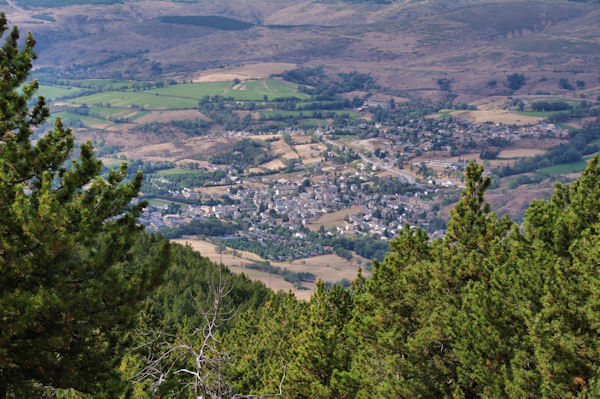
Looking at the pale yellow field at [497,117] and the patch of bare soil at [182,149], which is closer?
the patch of bare soil at [182,149]

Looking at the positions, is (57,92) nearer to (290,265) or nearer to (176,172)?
Result: (176,172)

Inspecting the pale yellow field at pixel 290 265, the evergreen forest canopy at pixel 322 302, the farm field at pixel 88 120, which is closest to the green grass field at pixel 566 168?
the pale yellow field at pixel 290 265

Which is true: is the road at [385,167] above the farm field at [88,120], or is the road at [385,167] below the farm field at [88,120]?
below

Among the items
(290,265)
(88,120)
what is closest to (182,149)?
(88,120)

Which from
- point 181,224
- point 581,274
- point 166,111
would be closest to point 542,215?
point 581,274

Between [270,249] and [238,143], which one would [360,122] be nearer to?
[238,143]

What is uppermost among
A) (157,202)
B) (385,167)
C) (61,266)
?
(61,266)

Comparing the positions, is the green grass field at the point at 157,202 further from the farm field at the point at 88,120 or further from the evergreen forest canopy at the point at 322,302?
the evergreen forest canopy at the point at 322,302
